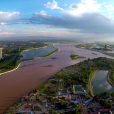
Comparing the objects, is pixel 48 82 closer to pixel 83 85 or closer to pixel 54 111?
pixel 83 85

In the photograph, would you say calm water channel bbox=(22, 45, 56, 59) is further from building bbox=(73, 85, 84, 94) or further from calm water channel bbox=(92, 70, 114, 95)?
building bbox=(73, 85, 84, 94)

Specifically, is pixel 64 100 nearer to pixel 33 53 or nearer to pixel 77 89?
pixel 77 89

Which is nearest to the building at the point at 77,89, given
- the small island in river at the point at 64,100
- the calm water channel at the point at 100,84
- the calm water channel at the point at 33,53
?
the small island in river at the point at 64,100

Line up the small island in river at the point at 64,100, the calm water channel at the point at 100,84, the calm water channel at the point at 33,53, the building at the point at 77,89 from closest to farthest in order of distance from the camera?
the small island in river at the point at 64,100 → the building at the point at 77,89 → the calm water channel at the point at 100,84 → the calm water channel at the point at 33,53

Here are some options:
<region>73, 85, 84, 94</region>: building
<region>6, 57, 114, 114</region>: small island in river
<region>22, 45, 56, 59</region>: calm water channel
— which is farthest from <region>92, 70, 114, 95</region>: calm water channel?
<region>22, 45, 56, 59</region>: calm water channel

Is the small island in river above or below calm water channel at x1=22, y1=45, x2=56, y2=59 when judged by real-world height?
below

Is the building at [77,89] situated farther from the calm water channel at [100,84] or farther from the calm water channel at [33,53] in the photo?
the calm water channel at [33,53]

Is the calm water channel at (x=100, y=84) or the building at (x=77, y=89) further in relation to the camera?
the calm water channel at (x=100, y=84)

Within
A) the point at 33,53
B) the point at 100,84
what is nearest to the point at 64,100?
the point at 100,84

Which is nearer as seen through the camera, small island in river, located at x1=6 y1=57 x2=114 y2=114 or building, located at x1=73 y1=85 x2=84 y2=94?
small island in river, located at x1=6 y1=57 x2=114 y2=114
